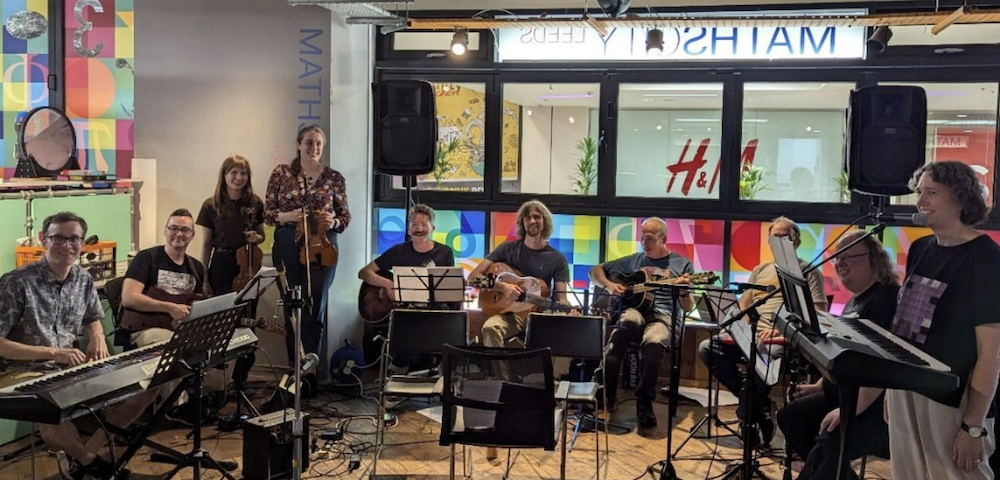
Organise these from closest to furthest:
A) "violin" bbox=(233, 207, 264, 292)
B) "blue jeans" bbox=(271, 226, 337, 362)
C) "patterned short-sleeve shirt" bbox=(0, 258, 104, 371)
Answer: "patterned short-sleeve shirt" bbox=(0, 258, 104, 371), "violin" bbox=(233, 207, 264, 292), "blue jeans" bbox=(271, 226, 337, 362)

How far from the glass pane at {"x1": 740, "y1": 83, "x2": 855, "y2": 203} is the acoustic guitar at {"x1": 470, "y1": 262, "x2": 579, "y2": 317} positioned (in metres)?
1.96

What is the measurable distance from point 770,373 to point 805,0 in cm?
316

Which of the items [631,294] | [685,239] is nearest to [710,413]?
[631,294]

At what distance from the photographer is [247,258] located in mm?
5633

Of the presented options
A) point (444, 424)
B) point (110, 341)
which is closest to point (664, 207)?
point (444, 424)

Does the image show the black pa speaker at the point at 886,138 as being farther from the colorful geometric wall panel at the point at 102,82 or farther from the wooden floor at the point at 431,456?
the colorful geometric wall panel at the point at 102,82

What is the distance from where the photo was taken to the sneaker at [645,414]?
5.39 metres

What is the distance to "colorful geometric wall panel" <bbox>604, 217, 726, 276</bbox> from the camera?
6691 millimetres

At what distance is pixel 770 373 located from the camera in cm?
443

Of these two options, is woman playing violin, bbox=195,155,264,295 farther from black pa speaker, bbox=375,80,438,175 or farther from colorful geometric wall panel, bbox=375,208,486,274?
colorful geometric wall panel, bbox=375,208,486,274

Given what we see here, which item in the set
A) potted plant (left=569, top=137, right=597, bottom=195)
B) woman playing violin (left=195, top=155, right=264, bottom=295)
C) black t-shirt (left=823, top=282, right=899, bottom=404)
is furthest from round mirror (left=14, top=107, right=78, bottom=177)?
black t-shirt (left=823, top=282, right=899, bottom=404)

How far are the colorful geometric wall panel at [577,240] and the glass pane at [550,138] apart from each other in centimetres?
23

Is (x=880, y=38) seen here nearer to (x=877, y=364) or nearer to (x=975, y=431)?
(x=975, y=431)

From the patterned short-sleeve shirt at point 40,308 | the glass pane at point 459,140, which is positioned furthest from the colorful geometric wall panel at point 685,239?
the patterned short-sleeve shirt at point 40,308
